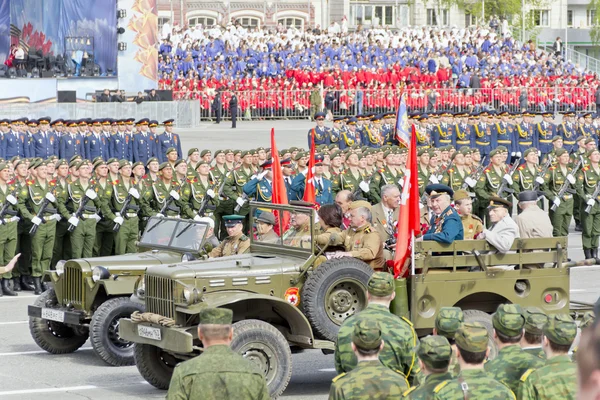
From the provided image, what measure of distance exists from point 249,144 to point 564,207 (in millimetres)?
16057

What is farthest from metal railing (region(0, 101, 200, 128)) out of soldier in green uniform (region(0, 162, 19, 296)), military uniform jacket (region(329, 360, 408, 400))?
military uniform jacket (region(329, 360, 408, 400))

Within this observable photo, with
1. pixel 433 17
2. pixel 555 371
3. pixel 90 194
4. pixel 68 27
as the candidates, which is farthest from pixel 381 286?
pixel 433 17

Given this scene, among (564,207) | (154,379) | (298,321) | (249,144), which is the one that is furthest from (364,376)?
(249,144)

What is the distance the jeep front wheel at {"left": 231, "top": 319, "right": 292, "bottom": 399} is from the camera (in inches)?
377

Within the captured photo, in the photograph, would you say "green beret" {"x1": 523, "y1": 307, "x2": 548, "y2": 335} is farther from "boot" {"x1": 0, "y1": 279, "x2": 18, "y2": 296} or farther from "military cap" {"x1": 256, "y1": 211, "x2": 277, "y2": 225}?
"boot" {"x1": 0, "y1": 279, "x2": 18, "y2": 296}

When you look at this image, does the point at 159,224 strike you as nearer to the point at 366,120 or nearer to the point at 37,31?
the point at 366,120

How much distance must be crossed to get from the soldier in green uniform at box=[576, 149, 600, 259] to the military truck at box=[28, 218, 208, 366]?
8.10 meters

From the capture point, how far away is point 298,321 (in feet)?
32.9

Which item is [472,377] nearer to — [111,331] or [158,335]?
[158,335]

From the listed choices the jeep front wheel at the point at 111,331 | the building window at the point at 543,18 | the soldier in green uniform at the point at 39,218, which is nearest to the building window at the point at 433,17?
the building window at the point at 543,18

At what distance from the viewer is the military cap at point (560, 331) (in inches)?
246

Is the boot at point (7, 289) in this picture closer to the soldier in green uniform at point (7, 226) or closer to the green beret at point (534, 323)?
the soldier in green uniform at point (7, 226)

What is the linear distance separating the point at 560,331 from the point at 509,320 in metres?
0.47

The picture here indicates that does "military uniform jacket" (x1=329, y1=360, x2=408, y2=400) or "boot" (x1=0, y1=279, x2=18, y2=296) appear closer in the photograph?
"military uniform jacket" (x1=329, y1=360, x2=408, y2=400)
